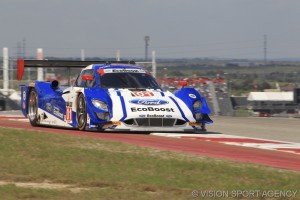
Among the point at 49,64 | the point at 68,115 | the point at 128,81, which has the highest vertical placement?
the point at 49,64

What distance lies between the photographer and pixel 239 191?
26.1 feet

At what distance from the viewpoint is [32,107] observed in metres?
17.1

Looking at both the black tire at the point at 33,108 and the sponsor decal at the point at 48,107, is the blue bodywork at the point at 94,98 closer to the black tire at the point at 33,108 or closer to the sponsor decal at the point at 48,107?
the sponsor decal at the point at 48,107

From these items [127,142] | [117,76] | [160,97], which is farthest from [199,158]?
[117,76]

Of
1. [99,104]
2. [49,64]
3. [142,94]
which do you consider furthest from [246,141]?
[49,64]

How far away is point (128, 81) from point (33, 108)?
9.10 ft

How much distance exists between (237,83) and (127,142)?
1335 inches

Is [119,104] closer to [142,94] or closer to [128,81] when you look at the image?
[142,94]

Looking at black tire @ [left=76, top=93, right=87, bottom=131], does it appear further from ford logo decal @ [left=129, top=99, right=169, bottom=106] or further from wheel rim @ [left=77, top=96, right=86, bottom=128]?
ford logo decal @ [left=129, top=99, right=169, bottom=106]

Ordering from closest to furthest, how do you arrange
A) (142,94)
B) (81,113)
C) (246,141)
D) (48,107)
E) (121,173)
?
(121,173), (246,141), (142,94), (81,113), (48,107)

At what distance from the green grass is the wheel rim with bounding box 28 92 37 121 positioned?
538 cm

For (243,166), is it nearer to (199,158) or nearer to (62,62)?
(199,158)

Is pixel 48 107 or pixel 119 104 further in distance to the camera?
pixel 48 107

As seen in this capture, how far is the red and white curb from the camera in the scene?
1231 centimetres
